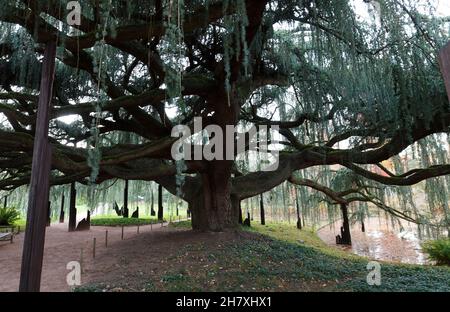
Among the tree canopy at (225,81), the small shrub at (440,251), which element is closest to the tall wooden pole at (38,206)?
the tree canopy at (225,81)

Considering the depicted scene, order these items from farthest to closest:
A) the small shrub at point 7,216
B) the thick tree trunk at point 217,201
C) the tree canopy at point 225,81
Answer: the small shrub at point 7,216, the thick tree trunk at point 217,201, the tree canopy at point 225,81

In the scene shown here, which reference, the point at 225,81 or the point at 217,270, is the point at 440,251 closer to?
the point at 217,270

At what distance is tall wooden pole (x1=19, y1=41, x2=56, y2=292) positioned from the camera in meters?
1.87

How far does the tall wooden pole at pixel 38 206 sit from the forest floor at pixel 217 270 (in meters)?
1.59

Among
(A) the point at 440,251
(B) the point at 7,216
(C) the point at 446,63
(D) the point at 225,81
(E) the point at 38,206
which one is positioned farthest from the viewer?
(B) the point at 7,216

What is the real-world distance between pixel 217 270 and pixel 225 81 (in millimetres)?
2363

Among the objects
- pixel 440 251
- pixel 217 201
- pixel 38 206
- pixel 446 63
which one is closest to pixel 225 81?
pixel 38 206

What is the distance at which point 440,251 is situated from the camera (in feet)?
23.4

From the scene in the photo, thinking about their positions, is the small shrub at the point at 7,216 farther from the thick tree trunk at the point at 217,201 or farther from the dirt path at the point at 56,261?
the thick tree trunk at the point at 217,201

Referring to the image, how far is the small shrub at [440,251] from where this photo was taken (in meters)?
6.99

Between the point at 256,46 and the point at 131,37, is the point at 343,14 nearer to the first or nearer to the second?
the point at 256,46
